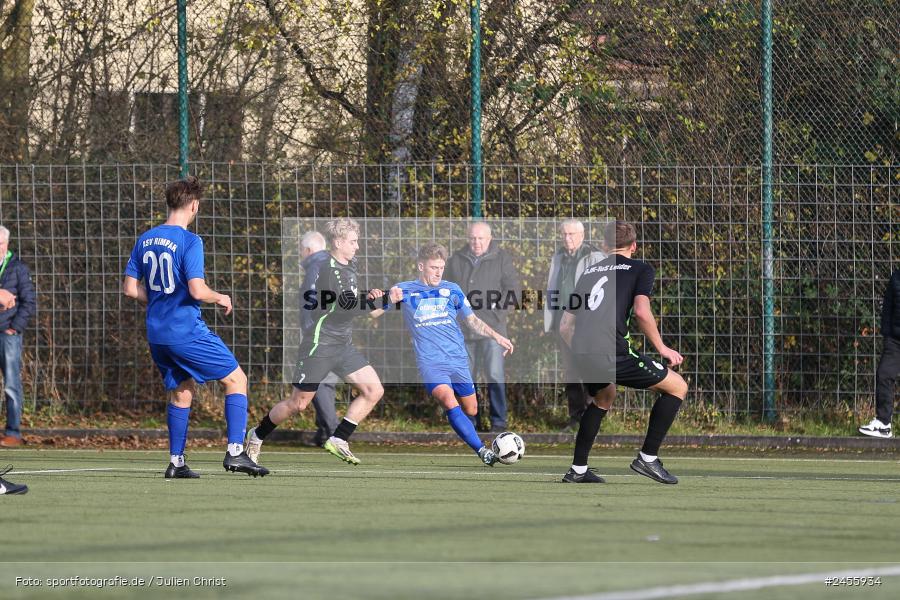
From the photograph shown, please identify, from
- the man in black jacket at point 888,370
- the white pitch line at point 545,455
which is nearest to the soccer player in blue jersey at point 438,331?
the white pitch line at point 545,455

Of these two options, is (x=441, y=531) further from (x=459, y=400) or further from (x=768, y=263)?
(x=768, y=263)

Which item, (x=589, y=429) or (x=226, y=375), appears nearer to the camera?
(x=589, y=429)

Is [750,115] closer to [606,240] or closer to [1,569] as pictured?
[606,240]

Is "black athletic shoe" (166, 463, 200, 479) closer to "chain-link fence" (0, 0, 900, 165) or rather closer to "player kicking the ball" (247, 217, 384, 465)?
"player kicking the ball" (247, 217, 384, 465)

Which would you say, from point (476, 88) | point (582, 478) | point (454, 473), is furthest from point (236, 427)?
point (476, 88)

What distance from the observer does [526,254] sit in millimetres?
15031

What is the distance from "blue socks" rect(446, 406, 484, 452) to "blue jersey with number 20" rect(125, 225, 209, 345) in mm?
2276

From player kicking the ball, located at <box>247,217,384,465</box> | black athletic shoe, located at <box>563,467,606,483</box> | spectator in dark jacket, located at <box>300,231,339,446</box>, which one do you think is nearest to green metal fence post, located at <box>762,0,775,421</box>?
spectator in dark jacket, located at <box>300,231,339,446</box>

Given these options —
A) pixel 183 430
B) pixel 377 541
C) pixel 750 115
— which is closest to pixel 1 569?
pixel 377 541

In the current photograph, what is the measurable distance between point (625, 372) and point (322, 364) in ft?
9.57

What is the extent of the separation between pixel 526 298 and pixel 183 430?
556cm

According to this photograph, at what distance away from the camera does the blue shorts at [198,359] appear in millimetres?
9977

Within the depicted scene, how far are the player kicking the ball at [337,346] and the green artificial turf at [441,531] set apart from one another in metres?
0.75

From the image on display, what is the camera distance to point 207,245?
49.4 feet
